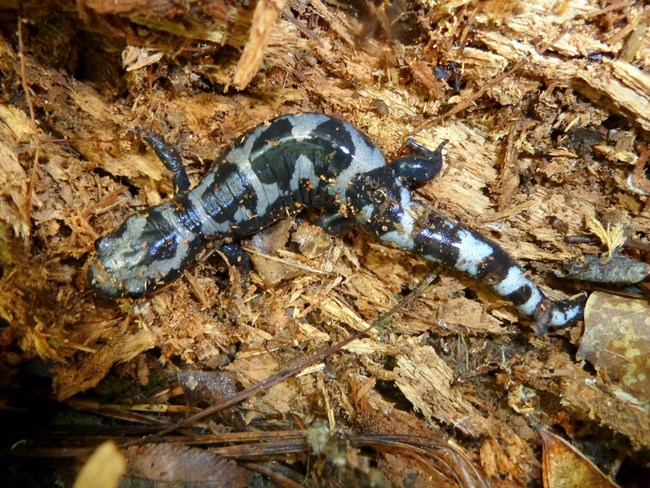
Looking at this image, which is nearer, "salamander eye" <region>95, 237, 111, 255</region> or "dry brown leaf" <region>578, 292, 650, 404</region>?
"dry brown leaf" <region>578, 292, 650, 404</region>

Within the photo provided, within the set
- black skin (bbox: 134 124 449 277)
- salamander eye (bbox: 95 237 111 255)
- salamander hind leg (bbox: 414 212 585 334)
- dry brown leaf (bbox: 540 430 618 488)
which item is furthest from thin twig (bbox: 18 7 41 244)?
dry brown leaf (bbox: 540 430 618 488)

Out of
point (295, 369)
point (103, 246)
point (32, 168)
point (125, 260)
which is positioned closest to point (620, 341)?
point (295, 369)

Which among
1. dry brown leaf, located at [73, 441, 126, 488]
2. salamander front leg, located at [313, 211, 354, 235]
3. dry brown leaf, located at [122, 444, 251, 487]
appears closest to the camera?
dry brown leaf, located at [73, 441, 126, 488]

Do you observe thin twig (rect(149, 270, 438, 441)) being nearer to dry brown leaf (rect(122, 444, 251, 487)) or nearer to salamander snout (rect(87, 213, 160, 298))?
dry brown leaf (rect(122, 444, 251, 487))

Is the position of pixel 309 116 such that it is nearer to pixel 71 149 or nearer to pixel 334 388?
pixel 71 149

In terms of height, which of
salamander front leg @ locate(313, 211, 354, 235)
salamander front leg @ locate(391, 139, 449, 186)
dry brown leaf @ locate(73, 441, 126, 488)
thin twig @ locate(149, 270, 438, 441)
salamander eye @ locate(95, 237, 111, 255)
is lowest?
thin twig @ locate(149, 270, 438, 441)

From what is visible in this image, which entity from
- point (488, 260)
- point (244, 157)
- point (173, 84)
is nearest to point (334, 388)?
point (488, 260)

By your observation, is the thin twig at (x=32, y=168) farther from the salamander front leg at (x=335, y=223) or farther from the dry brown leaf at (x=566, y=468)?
the dry brown leaf at (x=566, y=468)
